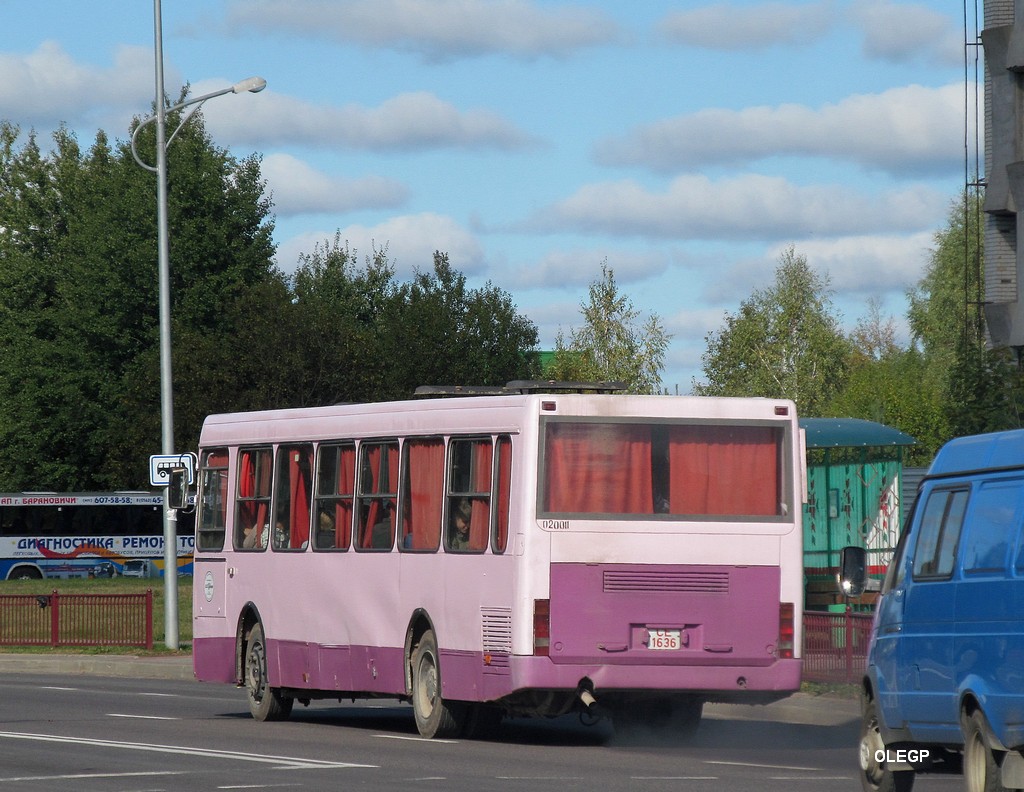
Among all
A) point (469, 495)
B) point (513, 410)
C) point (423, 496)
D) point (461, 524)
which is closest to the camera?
point (513, 410)

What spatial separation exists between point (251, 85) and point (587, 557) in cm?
1843

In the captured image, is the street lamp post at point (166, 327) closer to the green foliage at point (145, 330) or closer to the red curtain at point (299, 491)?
the red curtain at point (299, 491)

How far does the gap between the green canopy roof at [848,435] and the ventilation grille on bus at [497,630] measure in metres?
12.8

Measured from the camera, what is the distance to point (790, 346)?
303 feet

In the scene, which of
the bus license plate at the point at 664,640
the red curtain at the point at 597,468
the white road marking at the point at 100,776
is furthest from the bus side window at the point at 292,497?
the white road marking at the point at 100,776

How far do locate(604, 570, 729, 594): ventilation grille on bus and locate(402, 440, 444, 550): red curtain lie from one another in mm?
1957

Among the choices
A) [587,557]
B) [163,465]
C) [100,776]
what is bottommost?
[100,776]

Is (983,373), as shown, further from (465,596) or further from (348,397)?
(348,397)

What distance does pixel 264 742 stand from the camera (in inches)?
670

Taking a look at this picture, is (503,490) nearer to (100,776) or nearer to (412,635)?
(412,635)

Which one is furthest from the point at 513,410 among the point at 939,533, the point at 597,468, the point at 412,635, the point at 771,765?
the point at 939,533

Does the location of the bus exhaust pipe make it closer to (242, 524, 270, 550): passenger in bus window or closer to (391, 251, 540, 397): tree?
(242, 524, 270, 550): passenger in bus window

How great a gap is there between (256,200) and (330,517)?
50452 millimetres

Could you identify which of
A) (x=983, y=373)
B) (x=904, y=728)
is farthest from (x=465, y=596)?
(x=983, y=373)
